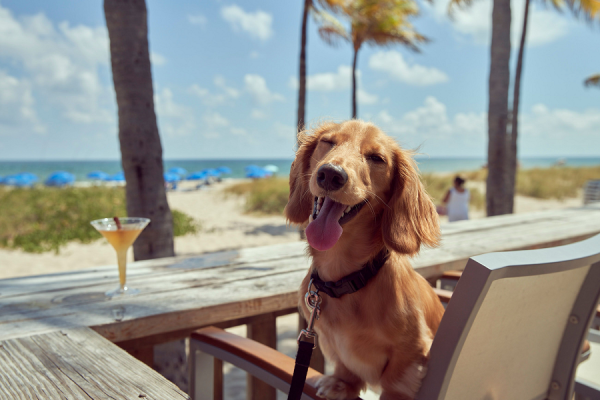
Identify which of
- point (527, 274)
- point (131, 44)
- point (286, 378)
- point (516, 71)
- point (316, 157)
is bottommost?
point (286, 378)

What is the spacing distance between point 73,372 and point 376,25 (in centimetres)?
1087

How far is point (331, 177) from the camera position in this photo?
3.84 feet

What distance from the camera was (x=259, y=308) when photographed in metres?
1.81

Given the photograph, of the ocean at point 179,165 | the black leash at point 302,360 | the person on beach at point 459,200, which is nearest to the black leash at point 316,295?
the black leash at point 302,360

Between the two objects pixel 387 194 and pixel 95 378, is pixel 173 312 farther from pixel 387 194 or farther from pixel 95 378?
pixel 387 194

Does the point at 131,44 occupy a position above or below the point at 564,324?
above

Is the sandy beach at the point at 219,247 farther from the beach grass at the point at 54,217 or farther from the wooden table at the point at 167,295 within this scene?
the wooden table at the point at 167,295

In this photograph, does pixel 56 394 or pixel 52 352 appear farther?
pixel 52 352

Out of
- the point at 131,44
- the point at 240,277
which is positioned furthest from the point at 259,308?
the point at 131,44

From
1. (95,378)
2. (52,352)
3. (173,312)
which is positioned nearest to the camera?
(95,378)

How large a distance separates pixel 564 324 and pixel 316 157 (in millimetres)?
1078

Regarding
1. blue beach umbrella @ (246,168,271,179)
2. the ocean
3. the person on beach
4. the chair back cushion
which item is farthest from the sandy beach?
the ocean

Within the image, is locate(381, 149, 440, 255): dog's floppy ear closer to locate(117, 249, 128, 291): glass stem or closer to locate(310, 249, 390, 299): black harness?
locate(310, 249, 390, 299): black harness

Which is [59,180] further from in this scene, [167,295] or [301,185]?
[301,185]
